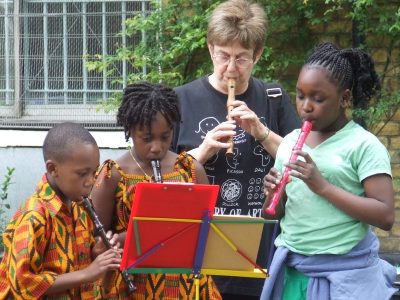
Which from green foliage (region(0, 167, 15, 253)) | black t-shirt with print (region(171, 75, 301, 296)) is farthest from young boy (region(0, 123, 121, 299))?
green foliage (region(0, 167, 15, 253))

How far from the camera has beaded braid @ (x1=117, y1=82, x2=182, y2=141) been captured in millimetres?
3160

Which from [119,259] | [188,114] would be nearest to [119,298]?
[119,259]

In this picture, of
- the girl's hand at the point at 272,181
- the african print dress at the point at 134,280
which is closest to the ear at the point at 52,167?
the african print dress at the point at 134,280

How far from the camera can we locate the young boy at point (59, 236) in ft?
9.01

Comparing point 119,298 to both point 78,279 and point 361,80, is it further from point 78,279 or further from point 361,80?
point 361,80

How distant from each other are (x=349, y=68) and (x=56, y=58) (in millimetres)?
4465

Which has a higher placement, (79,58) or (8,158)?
(79,58)

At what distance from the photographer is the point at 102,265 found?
2.82 meters

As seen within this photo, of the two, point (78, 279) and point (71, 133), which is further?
point (71, 133)

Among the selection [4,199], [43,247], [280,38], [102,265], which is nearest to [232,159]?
[102,265]

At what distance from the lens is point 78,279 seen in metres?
2.80

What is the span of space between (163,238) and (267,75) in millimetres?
3568

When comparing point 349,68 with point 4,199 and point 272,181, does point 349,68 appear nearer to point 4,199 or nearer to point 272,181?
point 272,181

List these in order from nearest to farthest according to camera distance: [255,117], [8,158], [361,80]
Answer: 1. [361,80]
2. [255,117]
3. [8,158]
